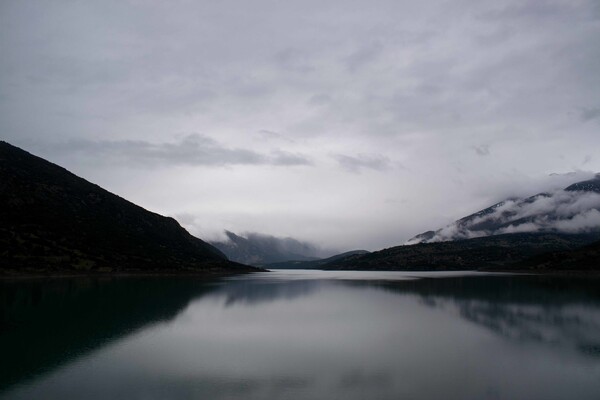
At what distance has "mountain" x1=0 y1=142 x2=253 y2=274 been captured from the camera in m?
116

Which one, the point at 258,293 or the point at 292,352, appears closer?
the point at 292,352

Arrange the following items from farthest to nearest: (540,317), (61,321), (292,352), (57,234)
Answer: (57,234), (540,317), (61,321), (292,352)

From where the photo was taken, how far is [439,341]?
37844mm

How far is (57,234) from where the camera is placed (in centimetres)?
13900

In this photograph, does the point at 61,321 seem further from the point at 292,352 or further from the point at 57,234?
the point at 57,234

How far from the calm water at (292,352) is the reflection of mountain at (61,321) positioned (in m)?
0.14

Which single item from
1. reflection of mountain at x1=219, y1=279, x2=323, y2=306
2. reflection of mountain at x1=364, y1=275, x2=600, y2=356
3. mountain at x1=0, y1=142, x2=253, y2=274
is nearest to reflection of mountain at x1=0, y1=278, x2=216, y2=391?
reflection of mountain at x1=219, y1=279, x2=323, y2=306

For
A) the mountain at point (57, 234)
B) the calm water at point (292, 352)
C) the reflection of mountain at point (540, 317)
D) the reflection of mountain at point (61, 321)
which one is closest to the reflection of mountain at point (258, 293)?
the reflection of mountain at point (61, 321)

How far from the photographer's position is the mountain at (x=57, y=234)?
116m

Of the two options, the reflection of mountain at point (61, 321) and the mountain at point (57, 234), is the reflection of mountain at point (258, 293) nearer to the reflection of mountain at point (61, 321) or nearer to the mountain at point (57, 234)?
the reflection of mountain at point (61, 321)

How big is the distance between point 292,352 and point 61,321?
27891mm

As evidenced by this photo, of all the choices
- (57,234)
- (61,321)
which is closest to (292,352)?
(61,321)

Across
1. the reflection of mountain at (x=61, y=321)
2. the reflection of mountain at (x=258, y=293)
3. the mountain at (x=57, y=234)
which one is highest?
the mountain at (x=57, y=234)

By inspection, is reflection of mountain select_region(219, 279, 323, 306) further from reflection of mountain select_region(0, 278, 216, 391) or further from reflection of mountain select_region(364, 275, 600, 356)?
reflection of mountain select_region(364, 275, 600, 356)
